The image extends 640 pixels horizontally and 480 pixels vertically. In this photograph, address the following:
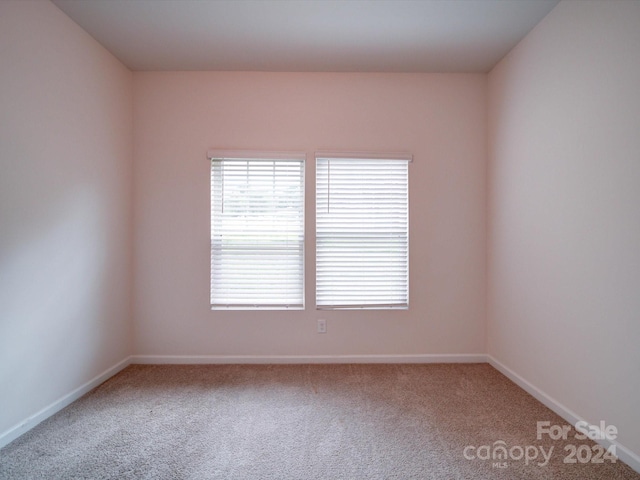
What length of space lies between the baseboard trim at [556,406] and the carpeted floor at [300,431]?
48 millimetres

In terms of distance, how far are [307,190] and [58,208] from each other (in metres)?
1.93

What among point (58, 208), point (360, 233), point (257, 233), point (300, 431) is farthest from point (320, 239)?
point (58, 208)

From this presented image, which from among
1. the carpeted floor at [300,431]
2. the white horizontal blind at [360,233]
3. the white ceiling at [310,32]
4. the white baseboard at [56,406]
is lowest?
the carpeted floor at [300,431]

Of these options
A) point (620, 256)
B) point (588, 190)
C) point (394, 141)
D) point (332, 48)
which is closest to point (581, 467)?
point (620, 256)

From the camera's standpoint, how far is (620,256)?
160 centimetres

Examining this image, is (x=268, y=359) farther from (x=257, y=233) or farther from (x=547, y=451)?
(x=547, y=451)

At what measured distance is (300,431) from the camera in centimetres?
183

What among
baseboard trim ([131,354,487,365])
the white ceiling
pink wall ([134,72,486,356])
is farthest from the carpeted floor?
the white ceiling

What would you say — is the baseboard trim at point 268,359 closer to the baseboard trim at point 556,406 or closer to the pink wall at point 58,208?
the pink wall at point 58,208

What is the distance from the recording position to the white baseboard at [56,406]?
174 cm

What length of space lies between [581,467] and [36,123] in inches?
152

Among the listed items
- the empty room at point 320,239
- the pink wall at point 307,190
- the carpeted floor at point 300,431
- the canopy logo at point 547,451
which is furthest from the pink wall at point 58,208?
the canopy logo at point 547,451

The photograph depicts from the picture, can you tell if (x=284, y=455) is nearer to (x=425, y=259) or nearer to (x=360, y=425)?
(x=360, y=425)

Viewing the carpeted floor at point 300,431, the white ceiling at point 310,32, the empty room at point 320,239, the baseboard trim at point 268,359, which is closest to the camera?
the carpeted floor at point 300,431
